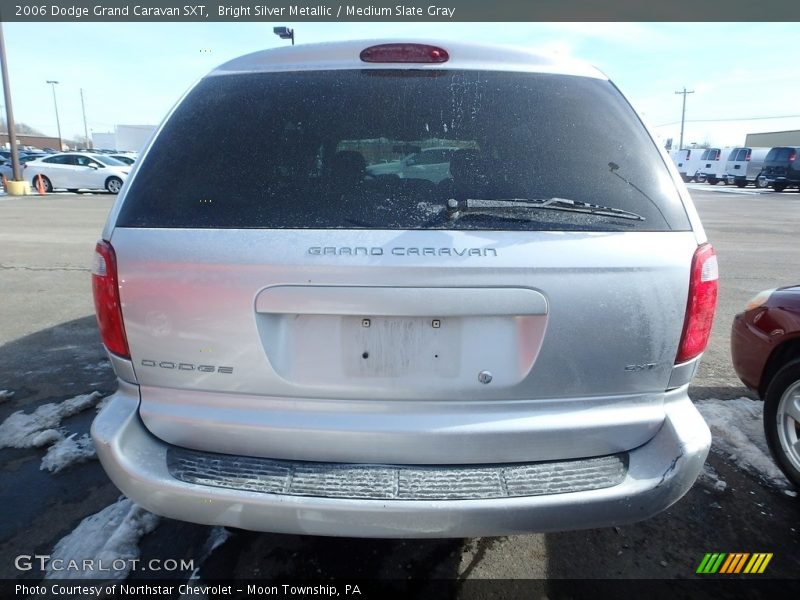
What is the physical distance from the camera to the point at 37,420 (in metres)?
3.41

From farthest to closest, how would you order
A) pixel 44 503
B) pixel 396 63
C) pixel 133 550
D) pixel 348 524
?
1. pixel 44 503
2. pixel 133 550
3. pixel 396 63
4. pixel 348 524

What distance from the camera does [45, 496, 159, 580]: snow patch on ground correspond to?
7.30ft

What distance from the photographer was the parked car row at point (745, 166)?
97.7 feet

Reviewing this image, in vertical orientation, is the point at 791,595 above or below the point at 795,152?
below

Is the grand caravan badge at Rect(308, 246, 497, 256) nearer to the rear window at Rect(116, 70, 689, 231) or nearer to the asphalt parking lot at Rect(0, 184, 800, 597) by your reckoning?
the rear window at Rect(116, 70, 689, 231)

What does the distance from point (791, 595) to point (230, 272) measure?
2511 mm

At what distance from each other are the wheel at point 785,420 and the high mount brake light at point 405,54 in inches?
93.7

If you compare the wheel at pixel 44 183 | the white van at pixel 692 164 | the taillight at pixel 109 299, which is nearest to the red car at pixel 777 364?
the taillight at pixel 109 299

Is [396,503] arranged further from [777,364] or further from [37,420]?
[37,420]

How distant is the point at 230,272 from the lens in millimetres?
1703

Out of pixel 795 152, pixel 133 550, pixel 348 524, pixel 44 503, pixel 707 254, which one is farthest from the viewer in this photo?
pixel 795 152

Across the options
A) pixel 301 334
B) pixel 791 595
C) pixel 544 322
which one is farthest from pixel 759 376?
pixel 301 334

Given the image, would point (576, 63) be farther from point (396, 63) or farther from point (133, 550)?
point (133, 550)

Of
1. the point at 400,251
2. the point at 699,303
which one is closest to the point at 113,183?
the point at 400,251
